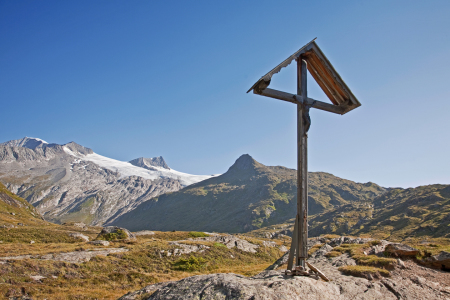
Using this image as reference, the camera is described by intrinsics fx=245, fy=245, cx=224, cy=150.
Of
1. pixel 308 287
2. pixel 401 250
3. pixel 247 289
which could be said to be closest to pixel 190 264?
pixel 401 250

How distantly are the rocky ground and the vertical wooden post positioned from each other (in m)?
0.86

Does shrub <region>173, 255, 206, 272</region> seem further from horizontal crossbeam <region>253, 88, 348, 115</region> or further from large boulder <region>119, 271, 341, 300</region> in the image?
horizontal crossbeam <region>253, 88, 348, 115</region>

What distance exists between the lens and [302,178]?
7.87m

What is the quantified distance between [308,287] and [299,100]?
568 centimetres

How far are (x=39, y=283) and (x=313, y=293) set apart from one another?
59.2ft

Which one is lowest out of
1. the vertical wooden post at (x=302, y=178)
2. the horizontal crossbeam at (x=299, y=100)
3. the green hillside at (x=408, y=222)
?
the green hillside at (x=408, y=222)

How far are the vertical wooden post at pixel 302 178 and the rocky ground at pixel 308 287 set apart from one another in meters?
0.86

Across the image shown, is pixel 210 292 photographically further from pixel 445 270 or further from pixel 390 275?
pixel 445 270

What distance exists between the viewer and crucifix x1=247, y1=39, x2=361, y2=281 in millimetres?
7594

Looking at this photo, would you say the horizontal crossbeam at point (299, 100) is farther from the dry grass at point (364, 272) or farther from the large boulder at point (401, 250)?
the large boulder at point (401, 250)

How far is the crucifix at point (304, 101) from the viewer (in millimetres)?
7594

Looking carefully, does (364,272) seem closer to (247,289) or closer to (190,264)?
(247,289)

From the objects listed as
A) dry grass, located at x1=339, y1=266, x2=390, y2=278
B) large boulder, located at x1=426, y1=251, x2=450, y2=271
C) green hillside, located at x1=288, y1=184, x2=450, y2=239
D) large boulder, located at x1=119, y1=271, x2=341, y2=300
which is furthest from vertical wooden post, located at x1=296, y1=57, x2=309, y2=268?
green hillside, located at x1=288, y1=184, x2=450, y2=239

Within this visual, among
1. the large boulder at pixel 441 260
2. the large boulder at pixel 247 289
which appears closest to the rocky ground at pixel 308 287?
the large boulder at pixel 247 289
